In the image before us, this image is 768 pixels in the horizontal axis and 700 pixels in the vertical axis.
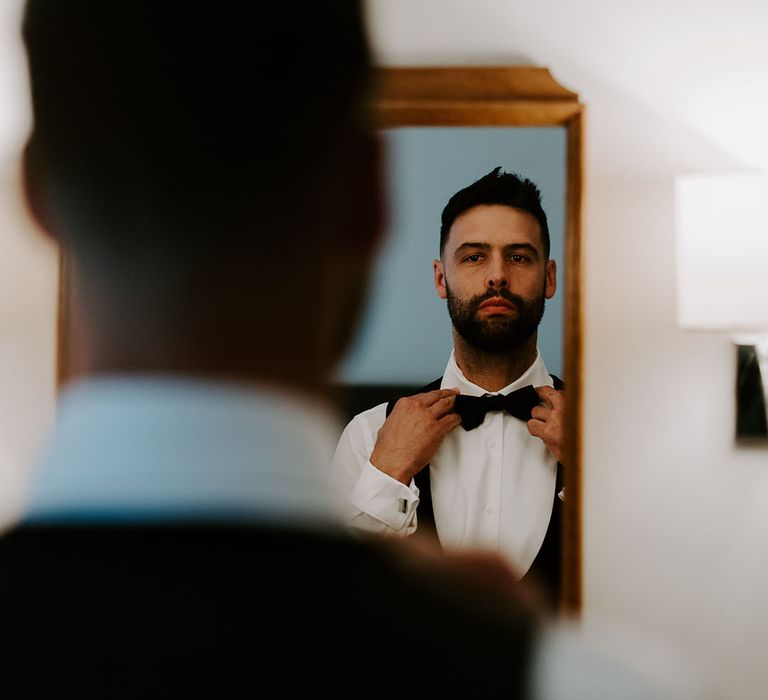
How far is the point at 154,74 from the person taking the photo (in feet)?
1.79

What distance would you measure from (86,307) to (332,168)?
0.23m

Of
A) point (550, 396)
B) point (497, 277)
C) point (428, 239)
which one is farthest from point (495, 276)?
point (550, 396)

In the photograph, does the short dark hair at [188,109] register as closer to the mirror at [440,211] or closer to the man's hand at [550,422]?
the mirror at [440,211]

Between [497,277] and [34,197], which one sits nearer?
[497,277]

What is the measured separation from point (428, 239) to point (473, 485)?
462 millimetres

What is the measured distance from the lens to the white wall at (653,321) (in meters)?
1.37

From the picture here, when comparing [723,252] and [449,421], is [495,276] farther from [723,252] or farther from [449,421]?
[723,252]

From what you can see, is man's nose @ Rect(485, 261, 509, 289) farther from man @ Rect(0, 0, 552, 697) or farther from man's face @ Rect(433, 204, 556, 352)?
man @ Rect(0, 0, 552, 697)

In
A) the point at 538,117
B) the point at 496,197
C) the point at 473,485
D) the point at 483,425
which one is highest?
the point at 538,117

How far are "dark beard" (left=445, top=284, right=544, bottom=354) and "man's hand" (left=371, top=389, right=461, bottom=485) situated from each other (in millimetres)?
108

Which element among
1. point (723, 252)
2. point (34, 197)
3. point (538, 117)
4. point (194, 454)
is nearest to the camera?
point (194, 454)

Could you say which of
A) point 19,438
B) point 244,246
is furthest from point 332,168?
point 19,438

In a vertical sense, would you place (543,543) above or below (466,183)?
below

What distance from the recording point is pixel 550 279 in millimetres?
1339
